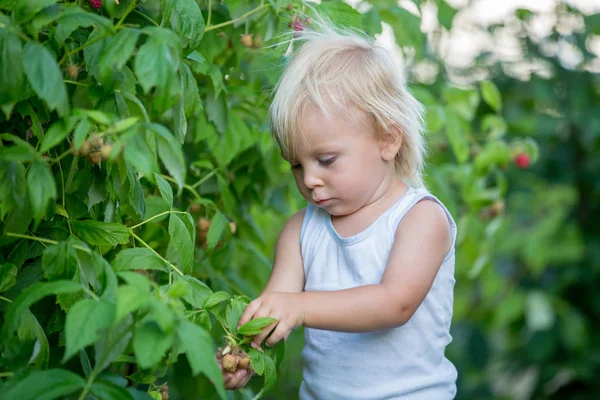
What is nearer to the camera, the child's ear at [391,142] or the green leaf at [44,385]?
the green leaf at [44,385]

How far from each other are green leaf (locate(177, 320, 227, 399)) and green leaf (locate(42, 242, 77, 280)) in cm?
23

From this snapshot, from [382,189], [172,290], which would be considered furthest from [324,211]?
[172,290]

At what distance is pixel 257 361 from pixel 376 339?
0.39 m

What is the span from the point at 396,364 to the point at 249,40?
842mm

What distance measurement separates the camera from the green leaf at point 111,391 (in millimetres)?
1182

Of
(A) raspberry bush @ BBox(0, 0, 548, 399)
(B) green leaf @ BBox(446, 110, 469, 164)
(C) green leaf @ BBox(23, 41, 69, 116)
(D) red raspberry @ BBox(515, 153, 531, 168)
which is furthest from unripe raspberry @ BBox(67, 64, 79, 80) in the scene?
(D) red raspberry @ BBox(515, 153, 531, 168)

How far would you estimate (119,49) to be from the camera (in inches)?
48.1

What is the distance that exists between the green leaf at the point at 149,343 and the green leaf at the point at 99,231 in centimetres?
32

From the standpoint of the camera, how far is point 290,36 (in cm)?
194

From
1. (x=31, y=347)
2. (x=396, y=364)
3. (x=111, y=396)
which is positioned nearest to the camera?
(x=111, y=396)

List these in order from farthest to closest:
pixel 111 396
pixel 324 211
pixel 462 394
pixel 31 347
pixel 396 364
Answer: pixel 462 394 < pixel 324 211 < pixel 396 364 < pixel 31 347 < pixel 111 396

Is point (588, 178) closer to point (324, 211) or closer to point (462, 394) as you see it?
point (462, 394)

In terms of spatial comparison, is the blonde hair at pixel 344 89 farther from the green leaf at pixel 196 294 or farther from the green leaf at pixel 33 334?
the green leaf at pixel 33 334

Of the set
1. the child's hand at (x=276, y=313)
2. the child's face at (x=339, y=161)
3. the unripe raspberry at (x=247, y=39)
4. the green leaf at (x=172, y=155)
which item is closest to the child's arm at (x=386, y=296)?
the child's hand at (x=276, y=313)
